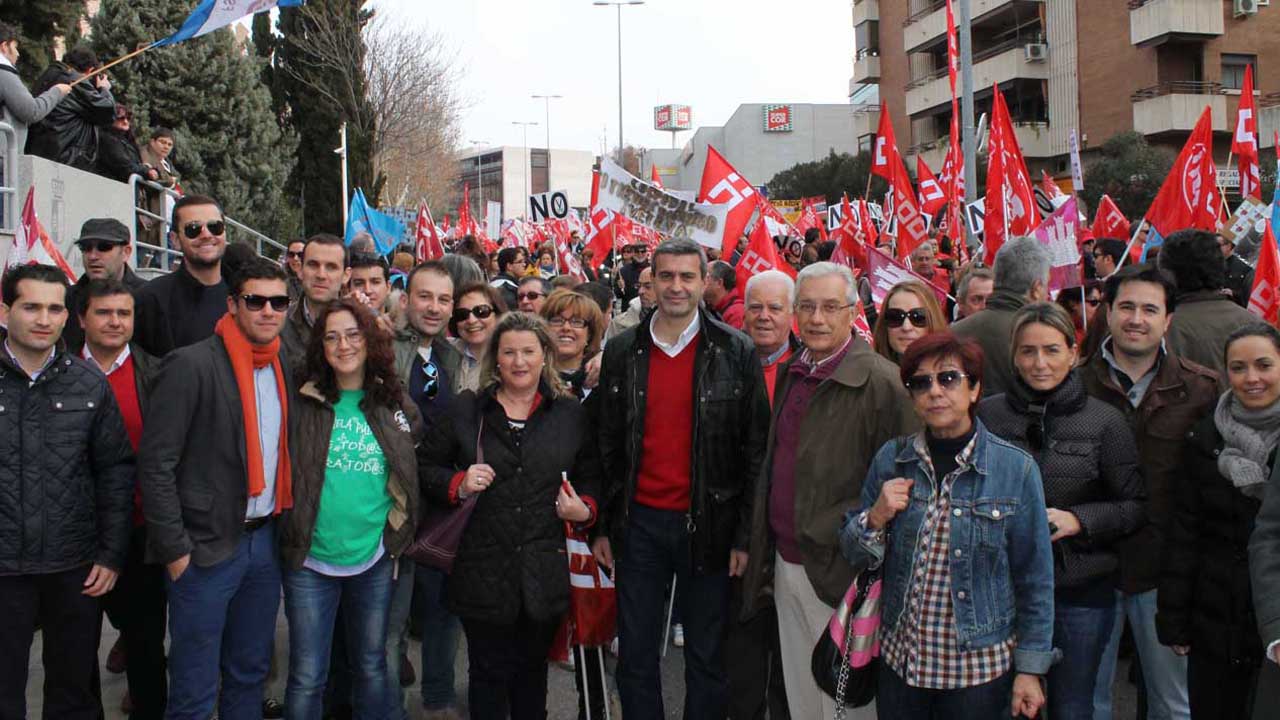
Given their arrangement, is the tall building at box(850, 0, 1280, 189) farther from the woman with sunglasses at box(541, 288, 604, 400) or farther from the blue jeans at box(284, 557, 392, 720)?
the blue jeans at box(284, 557, 392, 720)

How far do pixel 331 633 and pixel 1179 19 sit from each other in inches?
1361

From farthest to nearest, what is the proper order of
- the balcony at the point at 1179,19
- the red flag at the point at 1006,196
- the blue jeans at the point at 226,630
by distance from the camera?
1. the balcony at the point at 1179,19
2. the red flag at the point at 1006,196
3. the blue jeans at the point at 226,630

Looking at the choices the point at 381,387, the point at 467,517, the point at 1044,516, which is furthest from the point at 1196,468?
the point at 381,387

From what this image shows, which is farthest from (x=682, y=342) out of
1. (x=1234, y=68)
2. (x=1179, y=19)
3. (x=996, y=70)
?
(x=996, y=70)

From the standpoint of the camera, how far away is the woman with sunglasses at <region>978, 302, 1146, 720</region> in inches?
139

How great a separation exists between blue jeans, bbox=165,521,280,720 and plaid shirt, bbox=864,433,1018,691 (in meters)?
2.45

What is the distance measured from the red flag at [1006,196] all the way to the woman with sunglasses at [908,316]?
5.55m

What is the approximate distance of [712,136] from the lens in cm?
Answer: 8338

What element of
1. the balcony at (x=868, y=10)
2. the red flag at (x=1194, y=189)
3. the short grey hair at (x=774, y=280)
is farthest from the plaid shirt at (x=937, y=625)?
the balcony at (x=868, y=10)

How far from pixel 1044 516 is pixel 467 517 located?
2199mm

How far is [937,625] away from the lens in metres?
3.26

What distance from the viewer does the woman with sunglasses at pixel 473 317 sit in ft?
17.5

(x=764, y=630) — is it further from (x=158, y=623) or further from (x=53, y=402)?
(x=53, y=402)

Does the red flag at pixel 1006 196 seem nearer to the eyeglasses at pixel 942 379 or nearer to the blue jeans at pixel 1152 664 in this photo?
the blue jeans at pixel 1152 664
